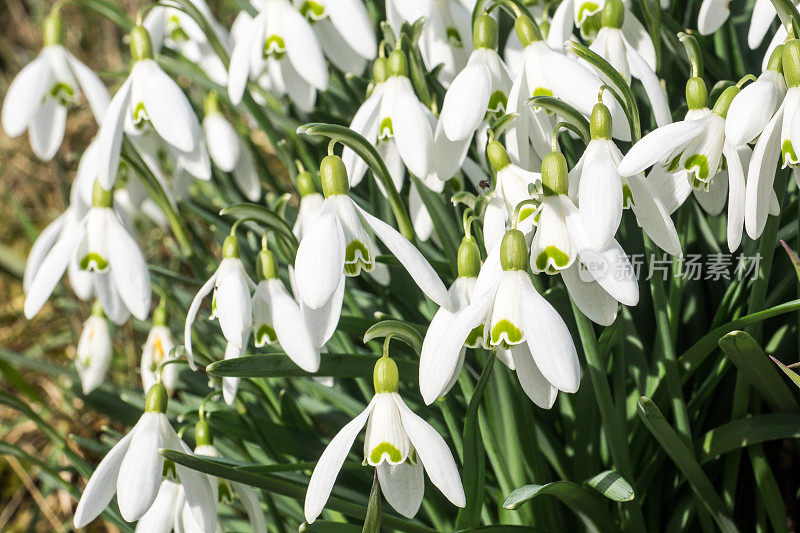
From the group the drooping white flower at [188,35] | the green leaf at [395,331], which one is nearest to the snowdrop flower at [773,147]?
the green leaf at [395,331]

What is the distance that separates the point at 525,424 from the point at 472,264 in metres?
0.25

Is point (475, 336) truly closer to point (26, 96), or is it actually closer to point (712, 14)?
point (712, 14)

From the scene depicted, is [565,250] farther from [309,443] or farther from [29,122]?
[29,122]

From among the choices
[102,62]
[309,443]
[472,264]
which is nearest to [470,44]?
[472,264]

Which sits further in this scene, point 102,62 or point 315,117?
point 102,62

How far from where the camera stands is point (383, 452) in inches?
32.8

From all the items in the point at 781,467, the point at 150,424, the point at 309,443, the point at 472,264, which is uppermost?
the point at 472,264

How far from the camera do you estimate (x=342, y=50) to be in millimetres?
1362

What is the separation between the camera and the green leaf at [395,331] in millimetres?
847

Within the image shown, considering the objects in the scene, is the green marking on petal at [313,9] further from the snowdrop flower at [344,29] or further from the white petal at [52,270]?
the white petal at [52,270]

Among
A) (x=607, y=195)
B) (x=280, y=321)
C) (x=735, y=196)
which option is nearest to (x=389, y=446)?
(x=280, y=321)

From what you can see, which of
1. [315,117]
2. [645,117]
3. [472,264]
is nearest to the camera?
[472,264]

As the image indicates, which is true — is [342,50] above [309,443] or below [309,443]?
above

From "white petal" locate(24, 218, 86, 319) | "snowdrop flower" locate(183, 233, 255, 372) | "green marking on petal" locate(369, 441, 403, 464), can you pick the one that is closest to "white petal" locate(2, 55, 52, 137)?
"white petal" locate(24, 218, 86, 319)
